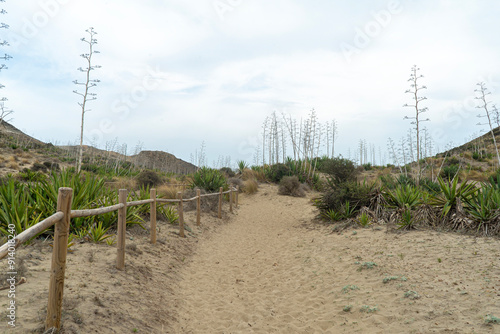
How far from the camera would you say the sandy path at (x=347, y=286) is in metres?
3.62

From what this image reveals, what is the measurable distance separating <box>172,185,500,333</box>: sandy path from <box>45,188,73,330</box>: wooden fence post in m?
1.49

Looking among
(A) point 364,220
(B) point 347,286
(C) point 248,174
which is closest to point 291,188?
(C) point 248,174

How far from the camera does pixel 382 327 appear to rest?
3484 millimetres

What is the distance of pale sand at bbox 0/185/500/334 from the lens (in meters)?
3.29

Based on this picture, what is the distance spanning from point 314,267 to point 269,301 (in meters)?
1.70

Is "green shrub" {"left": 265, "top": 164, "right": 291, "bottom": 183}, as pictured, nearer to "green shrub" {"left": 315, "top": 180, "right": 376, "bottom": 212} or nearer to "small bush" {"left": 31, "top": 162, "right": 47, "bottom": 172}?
"green shrub" {"left": 315, "top": 180, "right": 376, "bottom": 212}

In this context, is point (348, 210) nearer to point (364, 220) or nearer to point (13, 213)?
point (364, 220)

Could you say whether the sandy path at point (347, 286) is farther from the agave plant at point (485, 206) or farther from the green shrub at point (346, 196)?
the green shrub at point (346, 196)

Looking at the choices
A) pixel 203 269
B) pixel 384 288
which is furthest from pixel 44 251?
pixel 384 288

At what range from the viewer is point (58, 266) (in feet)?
8.54

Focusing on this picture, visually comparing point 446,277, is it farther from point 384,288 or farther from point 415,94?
point 415,94

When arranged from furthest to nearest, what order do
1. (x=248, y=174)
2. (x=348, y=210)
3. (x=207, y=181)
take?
(x=248, y=174) → (x=207, y=181) → (x=348, y=210)

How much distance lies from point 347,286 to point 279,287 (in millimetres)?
1149

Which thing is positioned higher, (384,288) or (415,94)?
(415,94)
